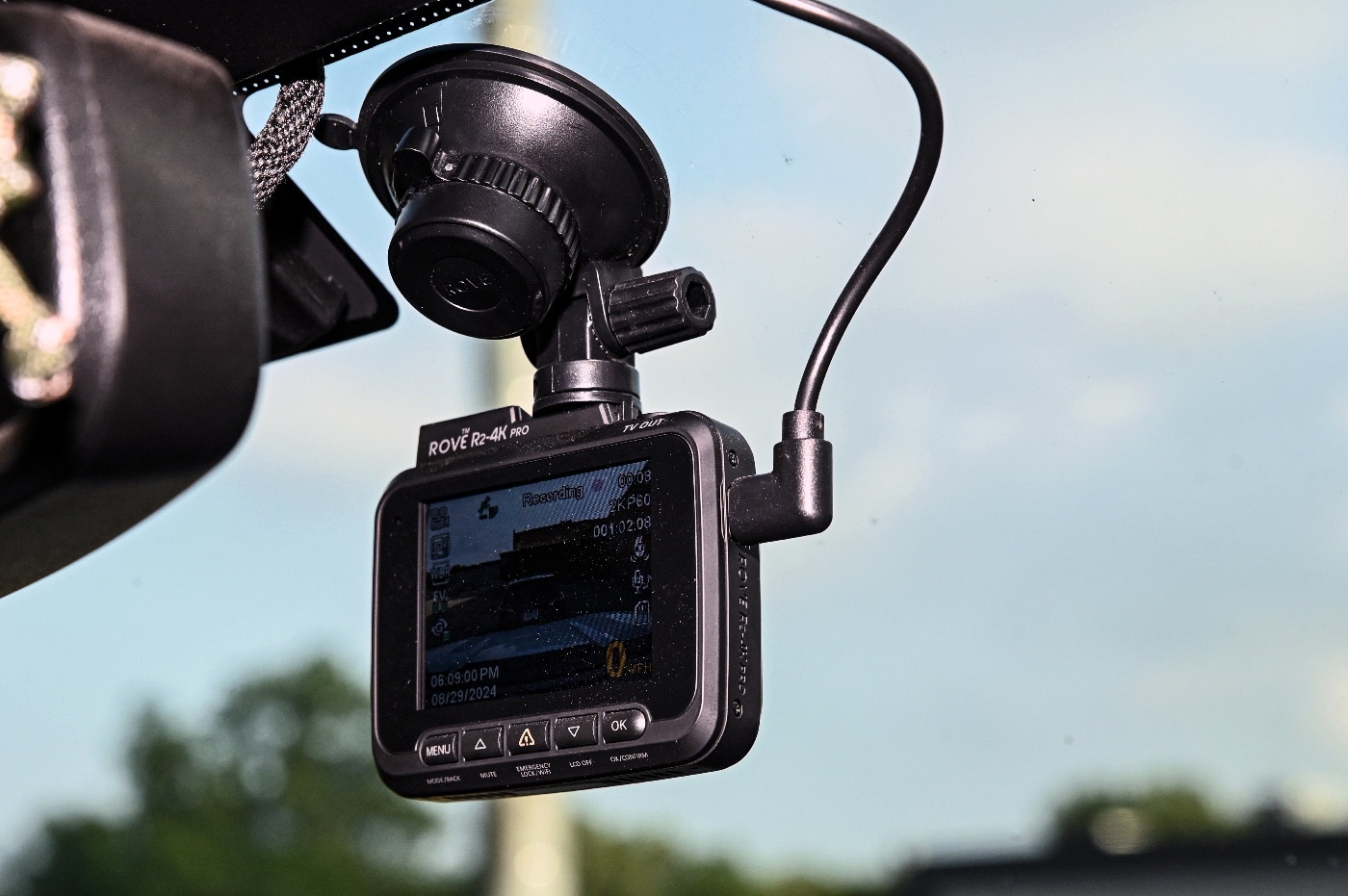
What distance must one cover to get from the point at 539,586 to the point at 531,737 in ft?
0.29

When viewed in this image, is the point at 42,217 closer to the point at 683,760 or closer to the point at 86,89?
the point at 86,89

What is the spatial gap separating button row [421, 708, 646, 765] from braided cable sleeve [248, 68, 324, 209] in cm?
35

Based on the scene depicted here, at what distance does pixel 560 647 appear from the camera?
0.91 metres

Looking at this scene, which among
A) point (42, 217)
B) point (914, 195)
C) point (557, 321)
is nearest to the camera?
point (42, 217)

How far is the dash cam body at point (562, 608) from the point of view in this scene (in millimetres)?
864

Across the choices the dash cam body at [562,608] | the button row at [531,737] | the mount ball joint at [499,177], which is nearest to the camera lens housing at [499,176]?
the mount ball joint at [499,177]

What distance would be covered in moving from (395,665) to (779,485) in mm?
304

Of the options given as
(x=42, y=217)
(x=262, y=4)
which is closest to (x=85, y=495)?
(x=42, y=217)

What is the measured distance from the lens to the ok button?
0.87 meters

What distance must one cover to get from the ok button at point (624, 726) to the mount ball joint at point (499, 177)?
240 mm

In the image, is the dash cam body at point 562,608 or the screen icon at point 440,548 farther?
the screen icon at point 440,548

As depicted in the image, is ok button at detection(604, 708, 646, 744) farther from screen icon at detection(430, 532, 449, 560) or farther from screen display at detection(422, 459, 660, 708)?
screen icon at detection(430, 532, 449, 560)

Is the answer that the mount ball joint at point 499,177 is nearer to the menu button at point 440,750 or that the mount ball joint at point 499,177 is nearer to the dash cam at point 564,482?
the dash cam at point 564,482

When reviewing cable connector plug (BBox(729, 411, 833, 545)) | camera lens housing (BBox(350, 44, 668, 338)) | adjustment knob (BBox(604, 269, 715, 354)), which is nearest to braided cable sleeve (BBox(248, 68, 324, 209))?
camera lens housing (BBox(350, 44, 668, 338))
